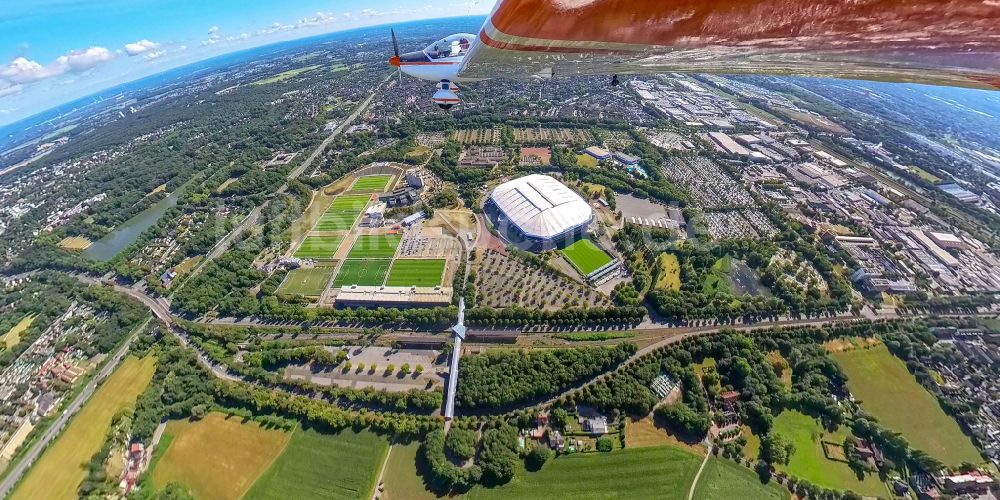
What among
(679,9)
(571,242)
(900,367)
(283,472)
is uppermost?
(679,9)

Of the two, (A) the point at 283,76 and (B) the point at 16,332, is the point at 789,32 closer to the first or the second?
(B) the point at 16,332

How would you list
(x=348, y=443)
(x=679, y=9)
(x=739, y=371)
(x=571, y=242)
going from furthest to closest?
(x=571, y=242)
(x=739, y=371)
(x=348, y=443)
(x=679, y=9)

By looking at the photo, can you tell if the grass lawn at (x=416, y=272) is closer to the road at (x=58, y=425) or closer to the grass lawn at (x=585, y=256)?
the grass lawn at (x=585, y=256)

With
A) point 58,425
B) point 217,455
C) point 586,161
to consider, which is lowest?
point 217,455

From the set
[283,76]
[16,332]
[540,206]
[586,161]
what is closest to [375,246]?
[540,206]

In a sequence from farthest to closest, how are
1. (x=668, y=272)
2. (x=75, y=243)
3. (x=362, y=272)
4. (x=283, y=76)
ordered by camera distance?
(x=283, y=76) → (x=75, y=243) → (x=362, y=272) → (x=668, y=272)

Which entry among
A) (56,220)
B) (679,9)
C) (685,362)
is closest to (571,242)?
(685,362)

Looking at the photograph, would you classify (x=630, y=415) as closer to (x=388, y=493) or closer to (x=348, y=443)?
(x=388, y=493)
